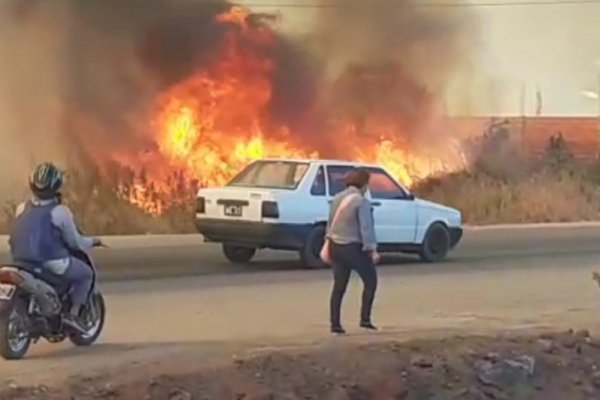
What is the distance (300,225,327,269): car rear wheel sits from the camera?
2041 cm

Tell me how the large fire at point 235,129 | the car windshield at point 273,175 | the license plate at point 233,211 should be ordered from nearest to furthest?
1. the license plate at point 233,211
2. the car windshield at point 273,175
3. the large fire at point 235,129

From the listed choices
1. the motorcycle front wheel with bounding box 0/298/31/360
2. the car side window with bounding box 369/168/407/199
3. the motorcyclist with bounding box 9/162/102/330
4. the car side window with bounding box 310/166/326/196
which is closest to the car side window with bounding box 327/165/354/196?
the car side window with bounding box 310/166/326/196

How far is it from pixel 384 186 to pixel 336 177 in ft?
3.62

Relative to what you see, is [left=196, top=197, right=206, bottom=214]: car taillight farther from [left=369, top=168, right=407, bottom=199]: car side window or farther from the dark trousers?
the dark trousers

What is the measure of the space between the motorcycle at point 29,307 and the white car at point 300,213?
8634mm

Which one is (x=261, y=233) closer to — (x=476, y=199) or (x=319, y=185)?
(x=319, y=185)

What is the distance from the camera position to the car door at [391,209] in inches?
842

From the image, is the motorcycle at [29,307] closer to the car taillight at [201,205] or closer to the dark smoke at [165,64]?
the car taillight at [201,205]

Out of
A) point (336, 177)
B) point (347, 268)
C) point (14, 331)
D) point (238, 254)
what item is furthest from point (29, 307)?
point (238, 254)

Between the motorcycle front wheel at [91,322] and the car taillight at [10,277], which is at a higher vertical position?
the car taillight at [10,277]

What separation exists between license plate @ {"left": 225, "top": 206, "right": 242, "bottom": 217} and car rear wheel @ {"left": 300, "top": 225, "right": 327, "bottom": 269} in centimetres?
111

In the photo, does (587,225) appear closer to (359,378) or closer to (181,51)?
(181,51)

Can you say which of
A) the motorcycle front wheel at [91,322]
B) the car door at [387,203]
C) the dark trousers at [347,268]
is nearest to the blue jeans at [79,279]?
the motorcycle front wheel at [91,322]

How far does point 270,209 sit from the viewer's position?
2036 centimetres
